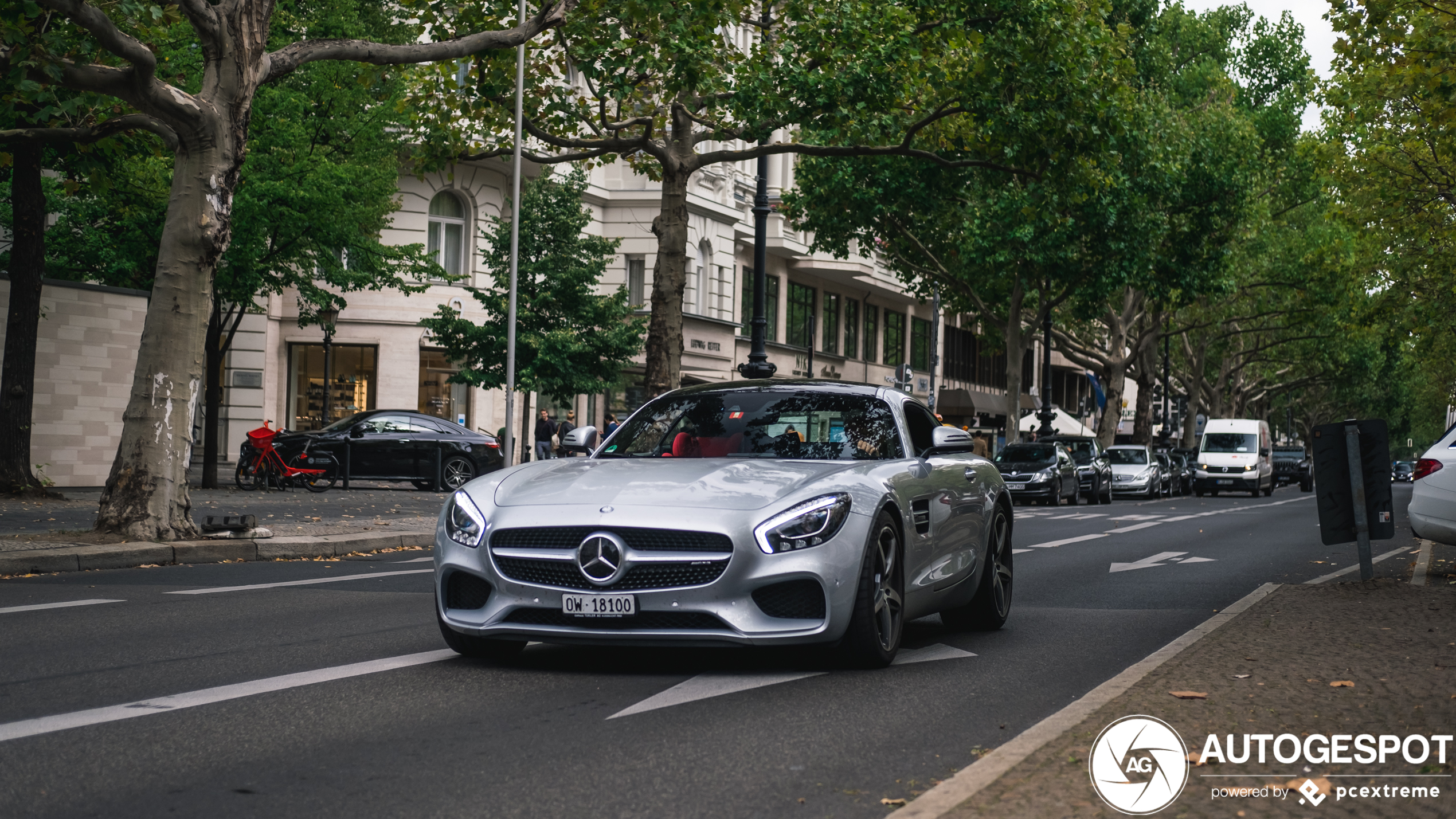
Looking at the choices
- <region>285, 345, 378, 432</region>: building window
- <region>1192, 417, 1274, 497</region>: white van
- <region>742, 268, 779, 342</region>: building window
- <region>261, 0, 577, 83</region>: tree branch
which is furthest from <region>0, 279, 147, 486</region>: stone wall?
<region>1192, 417, 1274, 497</region>: white van

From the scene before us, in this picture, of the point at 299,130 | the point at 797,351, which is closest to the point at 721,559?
the point at 299,130

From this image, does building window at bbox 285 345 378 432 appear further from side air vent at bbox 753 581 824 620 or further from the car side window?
side air vent at bbox 753 581 824 620

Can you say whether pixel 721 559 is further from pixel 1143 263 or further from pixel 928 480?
pixel 1143 263

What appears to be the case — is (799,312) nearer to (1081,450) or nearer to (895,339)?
(895,339)

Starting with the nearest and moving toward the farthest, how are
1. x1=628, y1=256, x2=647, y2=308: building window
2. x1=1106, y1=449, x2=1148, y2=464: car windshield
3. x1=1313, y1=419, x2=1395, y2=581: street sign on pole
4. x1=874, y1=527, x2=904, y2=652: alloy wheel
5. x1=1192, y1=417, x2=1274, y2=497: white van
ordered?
x1=874, y1=527, x2=904, y2=652: alloy wheel
x1=1313, y1=419, x2=1395, y2=581: street sign on pole
x1=628, y1=256, x2=647, y2=308: building window
x1=1106, y1=449, x2=1148, y2=464: car windshield
x1=1192, y1=417, x2=1274, y2=497: white van

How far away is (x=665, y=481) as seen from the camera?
7.31m

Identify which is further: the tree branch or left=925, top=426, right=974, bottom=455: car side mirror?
the tree branch

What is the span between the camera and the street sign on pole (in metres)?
11.8

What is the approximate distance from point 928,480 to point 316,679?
3.22 m

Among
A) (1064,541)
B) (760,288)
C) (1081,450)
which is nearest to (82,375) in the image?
(760,288)

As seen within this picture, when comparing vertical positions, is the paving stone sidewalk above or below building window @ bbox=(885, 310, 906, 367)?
below

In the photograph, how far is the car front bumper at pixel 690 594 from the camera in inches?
267

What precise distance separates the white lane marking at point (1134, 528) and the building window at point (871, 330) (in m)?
34.8

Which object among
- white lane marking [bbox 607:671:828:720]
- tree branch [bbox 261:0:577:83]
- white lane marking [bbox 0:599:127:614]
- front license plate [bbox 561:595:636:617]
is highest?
tree branch [bbox 261:0:577:83]
